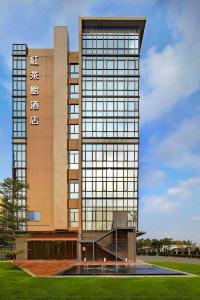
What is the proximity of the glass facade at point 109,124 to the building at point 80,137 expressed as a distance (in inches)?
5.6

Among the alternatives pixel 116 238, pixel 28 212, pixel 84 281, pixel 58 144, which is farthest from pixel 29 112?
pixel 84 281

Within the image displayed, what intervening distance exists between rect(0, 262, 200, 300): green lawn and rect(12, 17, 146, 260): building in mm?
26935

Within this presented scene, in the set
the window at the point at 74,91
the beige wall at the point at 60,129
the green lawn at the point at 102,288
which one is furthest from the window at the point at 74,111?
the green lawn at the point at 102,288

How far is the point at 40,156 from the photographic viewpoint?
179 ft

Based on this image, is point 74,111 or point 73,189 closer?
point 73,189

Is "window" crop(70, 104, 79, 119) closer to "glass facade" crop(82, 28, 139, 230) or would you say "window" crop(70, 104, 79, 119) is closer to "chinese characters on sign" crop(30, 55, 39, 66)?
"glass facade" crop(82, 28, 139, 230)

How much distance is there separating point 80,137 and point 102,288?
1345 inches

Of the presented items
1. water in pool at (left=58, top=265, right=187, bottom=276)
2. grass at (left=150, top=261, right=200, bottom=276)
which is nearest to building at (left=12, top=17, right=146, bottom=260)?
grass at (left=150, top=261, right=200, bottom=276)

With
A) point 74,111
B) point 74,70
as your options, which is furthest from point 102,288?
point 74,70

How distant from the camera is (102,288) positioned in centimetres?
2119

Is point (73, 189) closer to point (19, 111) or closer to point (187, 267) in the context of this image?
point (19, 111)

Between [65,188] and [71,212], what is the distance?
3555 mm

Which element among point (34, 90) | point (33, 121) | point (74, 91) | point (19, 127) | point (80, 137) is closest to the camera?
point (80, 137)

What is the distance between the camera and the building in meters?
52.8
